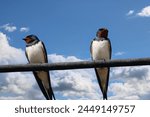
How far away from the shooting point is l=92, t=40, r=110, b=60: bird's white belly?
3477 millimetres

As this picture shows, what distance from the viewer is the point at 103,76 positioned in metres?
2.83

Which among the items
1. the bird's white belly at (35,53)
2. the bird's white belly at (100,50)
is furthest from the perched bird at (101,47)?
the bird's white belly at (35,53)

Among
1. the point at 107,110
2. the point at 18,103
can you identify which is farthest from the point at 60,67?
the point at 18,103

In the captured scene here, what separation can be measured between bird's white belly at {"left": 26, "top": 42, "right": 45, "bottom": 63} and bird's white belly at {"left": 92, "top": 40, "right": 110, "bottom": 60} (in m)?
0.54

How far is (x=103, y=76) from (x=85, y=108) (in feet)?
2.60

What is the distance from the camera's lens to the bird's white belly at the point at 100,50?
3477mm

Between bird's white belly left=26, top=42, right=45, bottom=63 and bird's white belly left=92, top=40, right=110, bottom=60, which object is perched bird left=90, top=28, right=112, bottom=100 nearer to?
bird's white belly left=92, top=40, right=110, bottom=60

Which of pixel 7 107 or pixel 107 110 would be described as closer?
pixel 107 110

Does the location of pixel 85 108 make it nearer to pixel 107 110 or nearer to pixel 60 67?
pixel 107 110

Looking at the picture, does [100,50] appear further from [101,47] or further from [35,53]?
[35,53]

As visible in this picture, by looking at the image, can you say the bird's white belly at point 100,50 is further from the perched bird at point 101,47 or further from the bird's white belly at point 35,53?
the bird's white belly at point 35,53

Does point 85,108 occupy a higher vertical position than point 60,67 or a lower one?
lower

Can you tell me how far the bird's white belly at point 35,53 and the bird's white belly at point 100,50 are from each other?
A: 54 cm

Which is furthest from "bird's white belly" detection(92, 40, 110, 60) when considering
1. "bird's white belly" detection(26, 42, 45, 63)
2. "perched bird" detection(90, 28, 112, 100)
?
"bird's white belly" detection(26, 42, 45, 63)
